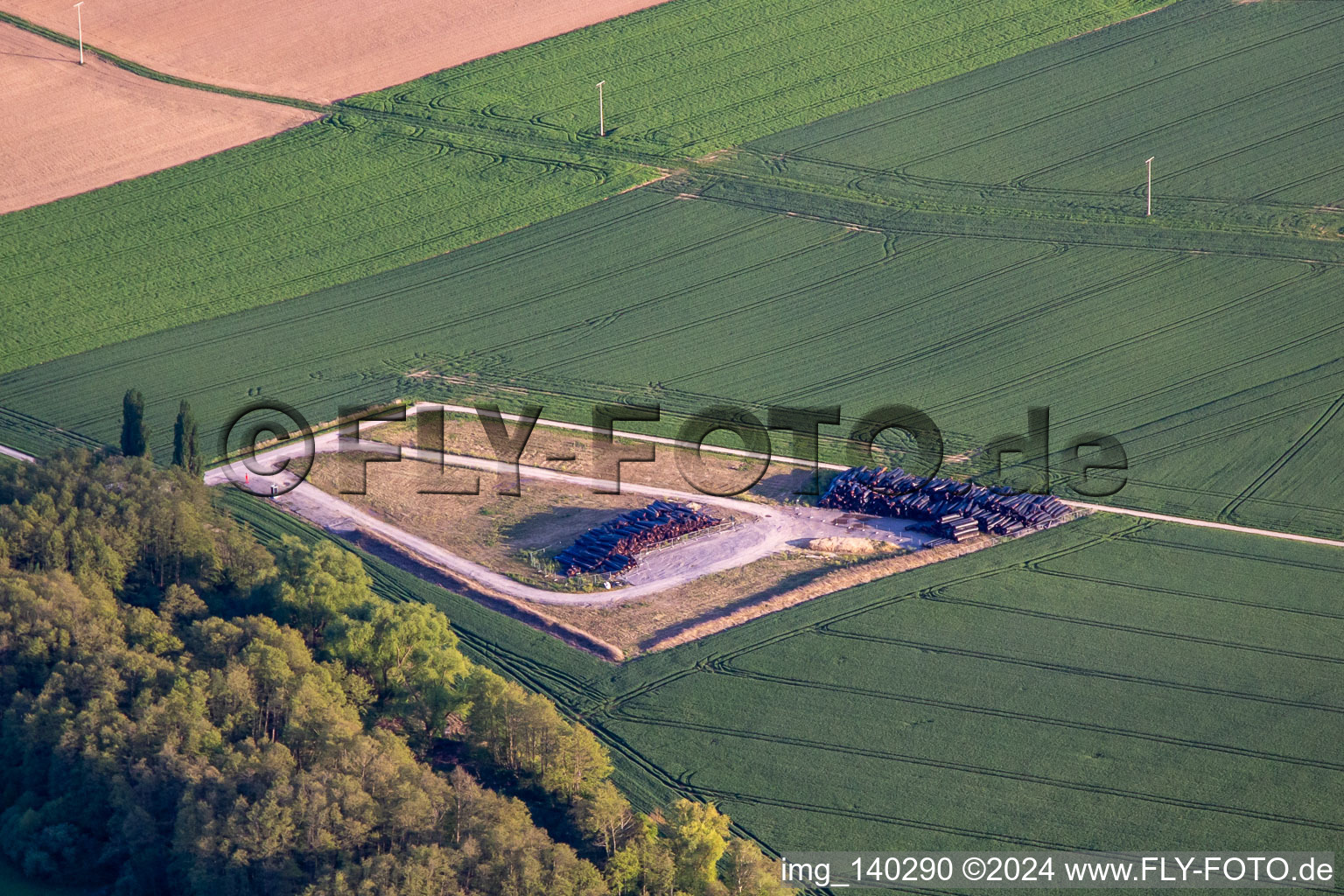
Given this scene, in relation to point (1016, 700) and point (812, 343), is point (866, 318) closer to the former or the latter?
point (812, 343)

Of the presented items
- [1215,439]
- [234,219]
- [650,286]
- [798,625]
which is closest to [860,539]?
[798,625]

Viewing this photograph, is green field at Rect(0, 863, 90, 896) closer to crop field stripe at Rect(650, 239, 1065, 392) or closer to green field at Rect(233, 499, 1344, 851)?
green field at Rect(233, 499, 1344, 851)

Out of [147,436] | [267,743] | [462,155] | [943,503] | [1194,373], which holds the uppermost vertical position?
[462,155]

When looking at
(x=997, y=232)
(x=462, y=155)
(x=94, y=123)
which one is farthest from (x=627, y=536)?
(x=94, y=123)

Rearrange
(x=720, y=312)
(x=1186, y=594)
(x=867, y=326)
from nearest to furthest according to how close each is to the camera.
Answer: (x=1186, y=594), (x=867, y=326), (x=720, y=312)

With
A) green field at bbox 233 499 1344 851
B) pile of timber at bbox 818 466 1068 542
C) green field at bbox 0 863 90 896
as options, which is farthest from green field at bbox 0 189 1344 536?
green field at bbox 0 863 90 896

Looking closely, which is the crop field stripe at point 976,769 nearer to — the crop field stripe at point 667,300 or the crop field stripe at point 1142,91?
the crop field stripe at point 667,300
